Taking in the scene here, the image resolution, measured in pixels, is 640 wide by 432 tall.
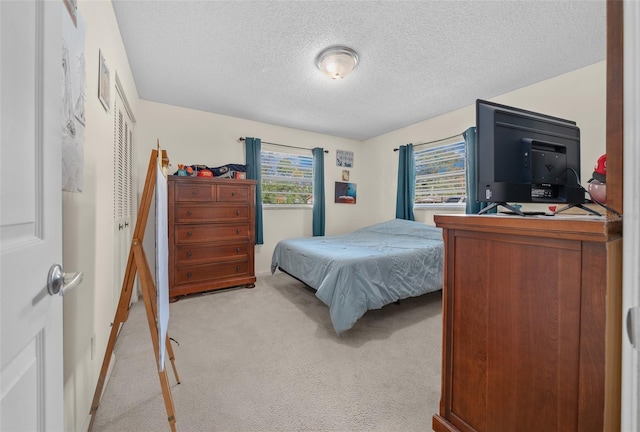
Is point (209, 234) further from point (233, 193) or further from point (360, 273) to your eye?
point (360, 273)

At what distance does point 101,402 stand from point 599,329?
234cm

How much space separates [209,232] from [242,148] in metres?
1.53

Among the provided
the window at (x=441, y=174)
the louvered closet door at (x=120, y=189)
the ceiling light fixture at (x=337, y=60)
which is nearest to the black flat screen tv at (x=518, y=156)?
the ceiling light fixture at (x=337, y=60)

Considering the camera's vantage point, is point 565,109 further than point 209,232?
No

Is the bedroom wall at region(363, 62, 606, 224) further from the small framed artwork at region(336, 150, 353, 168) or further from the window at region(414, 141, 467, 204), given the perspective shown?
the small framed artwork at region(336, 150, 353, 168)

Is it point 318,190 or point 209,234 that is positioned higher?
point 318,190

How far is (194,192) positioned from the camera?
128 inches

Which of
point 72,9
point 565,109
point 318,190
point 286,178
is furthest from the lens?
point 318,190

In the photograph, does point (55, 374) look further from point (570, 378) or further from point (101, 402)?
point (570, 378)

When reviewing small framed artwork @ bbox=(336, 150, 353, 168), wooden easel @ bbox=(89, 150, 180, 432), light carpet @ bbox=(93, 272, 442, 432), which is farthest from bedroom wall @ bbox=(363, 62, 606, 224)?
wooden easel @ bbox=(89, 150, 180, 432)

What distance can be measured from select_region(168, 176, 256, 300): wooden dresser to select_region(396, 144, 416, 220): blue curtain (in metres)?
2.46

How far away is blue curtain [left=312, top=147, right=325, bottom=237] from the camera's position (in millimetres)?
4695

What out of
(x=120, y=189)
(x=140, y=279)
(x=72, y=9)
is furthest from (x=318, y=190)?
(x=72, y=9)

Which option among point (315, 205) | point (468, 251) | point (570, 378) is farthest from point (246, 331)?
point (315, 205)
